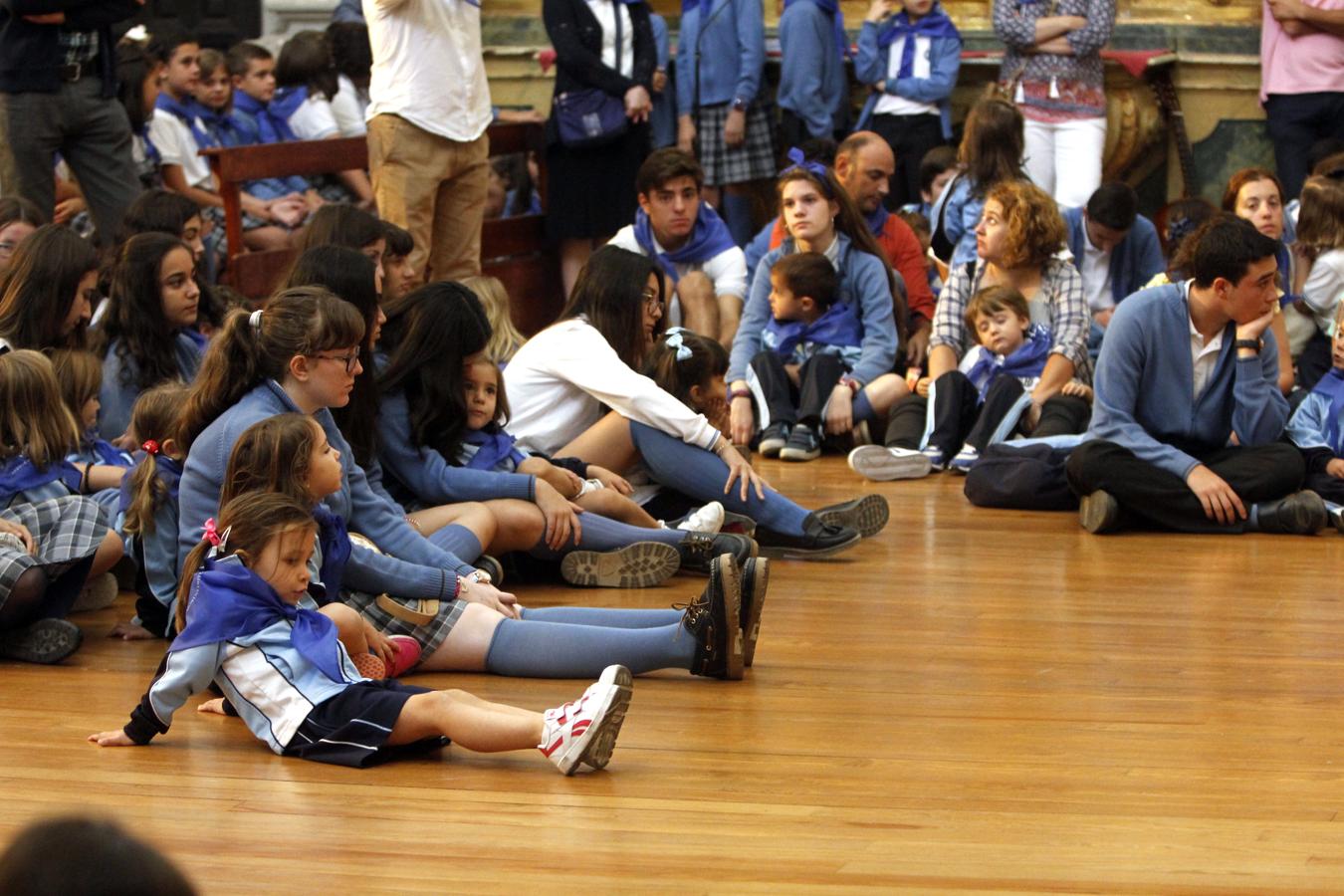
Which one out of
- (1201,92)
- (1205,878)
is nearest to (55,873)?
(1205,878)

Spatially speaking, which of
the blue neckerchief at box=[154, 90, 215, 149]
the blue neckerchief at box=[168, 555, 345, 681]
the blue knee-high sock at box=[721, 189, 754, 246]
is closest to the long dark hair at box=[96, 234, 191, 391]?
the blue neckerchief at box=[168, 555, 345, 681]

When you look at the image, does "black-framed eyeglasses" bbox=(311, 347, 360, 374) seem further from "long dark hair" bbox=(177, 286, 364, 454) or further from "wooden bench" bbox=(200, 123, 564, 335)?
"wooden bench" bbox=(200, 123, 564, 335)

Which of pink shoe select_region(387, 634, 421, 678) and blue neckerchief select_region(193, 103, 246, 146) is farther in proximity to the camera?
blue neckerchief select_region(193, 103, 246, 146)

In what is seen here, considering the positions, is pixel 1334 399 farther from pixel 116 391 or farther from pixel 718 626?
pixel 116 391

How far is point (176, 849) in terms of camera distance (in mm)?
2615

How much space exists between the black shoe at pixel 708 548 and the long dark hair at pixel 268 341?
1157 millimetres

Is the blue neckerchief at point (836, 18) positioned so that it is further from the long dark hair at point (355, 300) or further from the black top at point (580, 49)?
the long dark hair at point (355, 300)

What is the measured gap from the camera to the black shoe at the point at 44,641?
3.85 meters

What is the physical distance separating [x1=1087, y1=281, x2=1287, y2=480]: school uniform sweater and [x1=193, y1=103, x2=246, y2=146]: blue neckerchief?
401 centimetres

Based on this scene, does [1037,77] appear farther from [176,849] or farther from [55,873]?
[55,873]

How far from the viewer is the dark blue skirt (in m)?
3.03

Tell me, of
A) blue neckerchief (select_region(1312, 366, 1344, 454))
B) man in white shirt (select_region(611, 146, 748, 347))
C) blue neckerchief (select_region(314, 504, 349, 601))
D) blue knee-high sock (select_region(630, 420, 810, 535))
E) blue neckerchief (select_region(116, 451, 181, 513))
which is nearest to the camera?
blue neckerchief (select_region(314, 504, 349, 601))

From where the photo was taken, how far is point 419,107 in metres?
6.85

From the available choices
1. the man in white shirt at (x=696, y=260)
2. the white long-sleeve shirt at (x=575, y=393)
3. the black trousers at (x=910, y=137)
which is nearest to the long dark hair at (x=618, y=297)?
the white long-sleeve shirt at (x=575, y=393)
